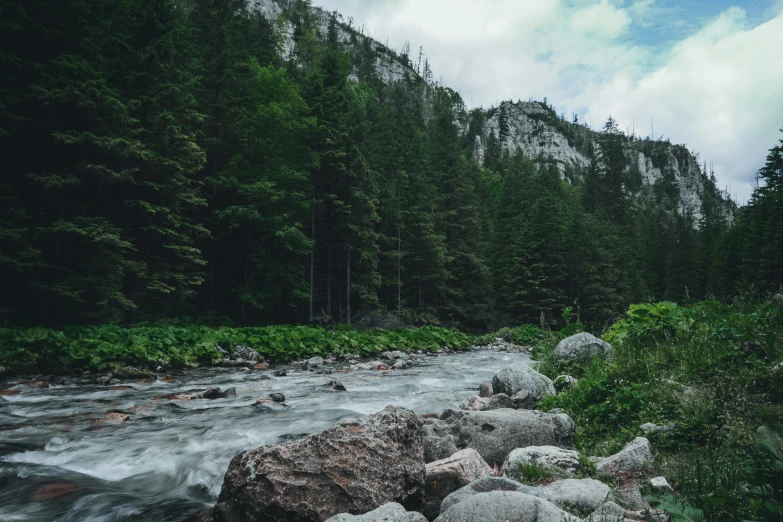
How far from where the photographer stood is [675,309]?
7.62 m

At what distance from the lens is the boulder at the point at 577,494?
306 centimetres

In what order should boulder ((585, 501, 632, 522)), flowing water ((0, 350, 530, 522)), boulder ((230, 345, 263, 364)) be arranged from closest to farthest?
boulder ((585, 501, 632, 522)) → flowing water ((0, 350, 530, 522)) → boulder ((230, 345, 263, 364))

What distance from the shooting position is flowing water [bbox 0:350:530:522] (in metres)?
4.45

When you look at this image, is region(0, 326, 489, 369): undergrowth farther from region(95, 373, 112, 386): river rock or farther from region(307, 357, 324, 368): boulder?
region(95, 373, 112, 386): river rock

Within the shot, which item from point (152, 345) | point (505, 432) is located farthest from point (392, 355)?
point (505, 432)

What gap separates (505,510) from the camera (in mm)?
2621

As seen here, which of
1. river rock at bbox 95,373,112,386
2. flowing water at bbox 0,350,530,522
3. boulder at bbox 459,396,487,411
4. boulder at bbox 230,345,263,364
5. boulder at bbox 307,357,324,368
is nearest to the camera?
flowing water at bbox 0,350,530,522

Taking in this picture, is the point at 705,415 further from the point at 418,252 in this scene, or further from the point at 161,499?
the point at 418,252

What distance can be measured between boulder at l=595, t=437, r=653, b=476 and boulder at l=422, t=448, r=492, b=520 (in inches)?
44.4

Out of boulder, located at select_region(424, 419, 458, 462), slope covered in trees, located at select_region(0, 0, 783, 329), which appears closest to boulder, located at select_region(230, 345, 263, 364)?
slope covered in trees, located at select_region(0, 0, 783, 329)

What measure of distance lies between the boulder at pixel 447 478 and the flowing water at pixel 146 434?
2306 mm

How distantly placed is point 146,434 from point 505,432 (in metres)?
5.38

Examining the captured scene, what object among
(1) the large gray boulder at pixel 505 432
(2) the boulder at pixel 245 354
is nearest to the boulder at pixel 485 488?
(1) the large gray boulder at pixel 505 432

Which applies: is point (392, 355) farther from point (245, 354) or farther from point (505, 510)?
point (505, 510)
